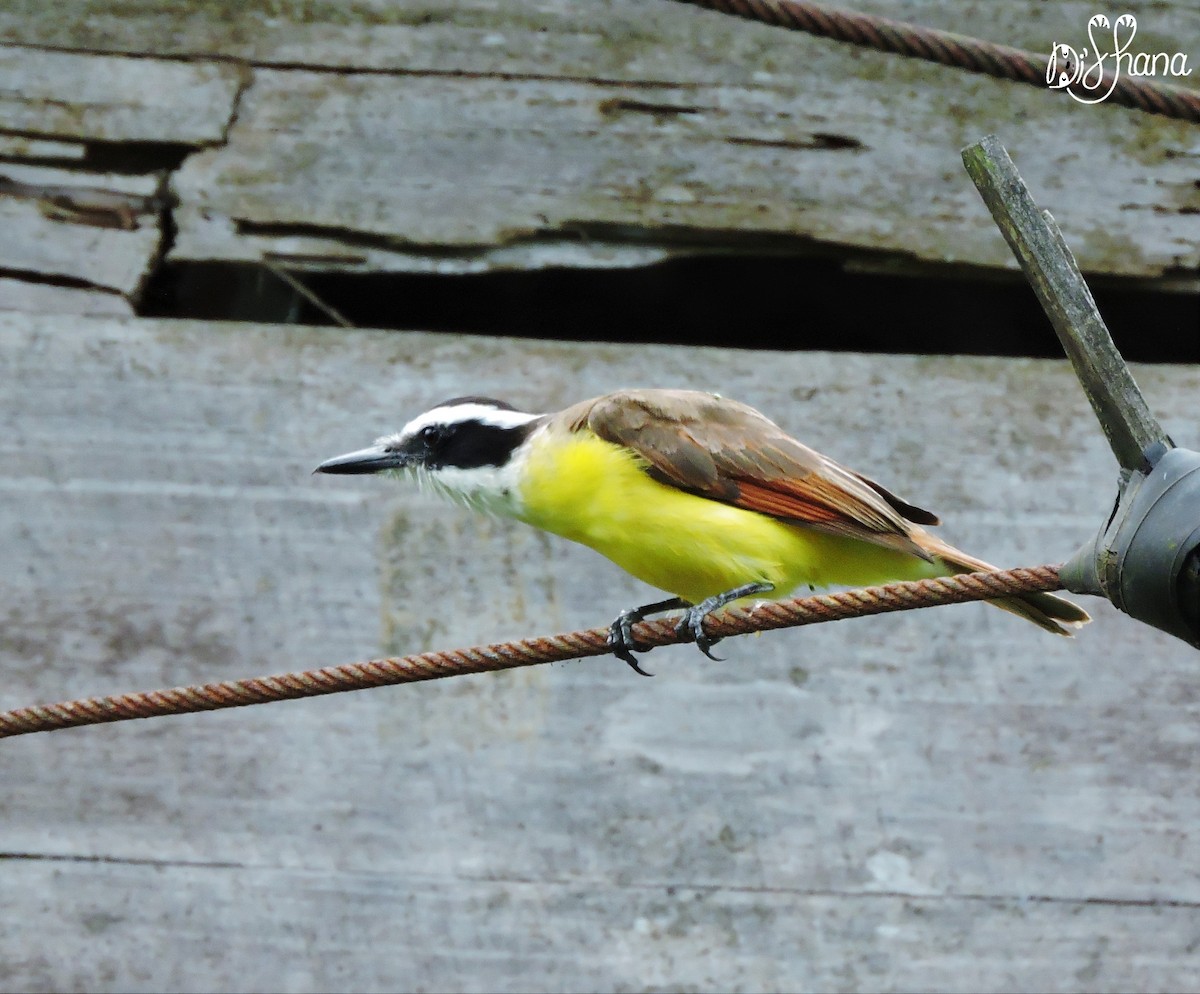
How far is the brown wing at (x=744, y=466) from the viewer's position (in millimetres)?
3244

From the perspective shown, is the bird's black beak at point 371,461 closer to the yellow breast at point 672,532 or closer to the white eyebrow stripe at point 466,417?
the white eyebrow stripe at point 466,417

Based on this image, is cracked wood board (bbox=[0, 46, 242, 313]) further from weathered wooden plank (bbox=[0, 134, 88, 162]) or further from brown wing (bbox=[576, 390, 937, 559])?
brown wing (bbox=[576, 390, 937, 559])

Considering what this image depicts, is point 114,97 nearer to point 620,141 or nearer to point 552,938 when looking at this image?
point 620,141

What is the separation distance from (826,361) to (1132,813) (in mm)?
1714

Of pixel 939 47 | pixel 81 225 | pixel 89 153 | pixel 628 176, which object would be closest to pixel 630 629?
pixel 939 47

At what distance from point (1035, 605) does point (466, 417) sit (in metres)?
1.61

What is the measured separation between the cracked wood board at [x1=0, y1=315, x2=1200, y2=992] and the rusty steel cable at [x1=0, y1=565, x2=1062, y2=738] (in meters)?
1.68

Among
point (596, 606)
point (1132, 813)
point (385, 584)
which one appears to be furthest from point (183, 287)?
point (1132, 813)

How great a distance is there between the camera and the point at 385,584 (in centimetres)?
427

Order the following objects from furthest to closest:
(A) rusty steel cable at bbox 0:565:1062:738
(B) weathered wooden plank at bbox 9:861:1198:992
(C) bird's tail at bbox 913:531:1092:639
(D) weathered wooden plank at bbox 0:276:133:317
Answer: (D) weathered wooden plank at bbox 0:276:133:317 → (B) weathered wooden plank at bbox 9:861:1198:992 → (C) bird's tail at bbox 913:531:1092:639 → (A) rusty steel cable at bbox 0:565:1062:738

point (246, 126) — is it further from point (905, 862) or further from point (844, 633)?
point (905, 862)

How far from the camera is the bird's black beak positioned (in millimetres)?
3691

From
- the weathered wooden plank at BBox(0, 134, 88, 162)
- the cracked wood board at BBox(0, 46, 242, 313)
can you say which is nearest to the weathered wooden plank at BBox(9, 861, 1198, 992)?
the cracked wood board at BBox(0, 46, 242, 313)
